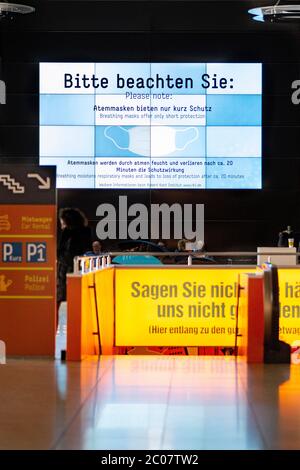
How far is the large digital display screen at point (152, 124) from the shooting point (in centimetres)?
1848

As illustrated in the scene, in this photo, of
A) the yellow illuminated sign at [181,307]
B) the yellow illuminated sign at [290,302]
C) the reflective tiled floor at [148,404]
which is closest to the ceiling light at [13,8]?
the yellow illuminated sign at [181,307]

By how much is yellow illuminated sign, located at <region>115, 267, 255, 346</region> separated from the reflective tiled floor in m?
1.06

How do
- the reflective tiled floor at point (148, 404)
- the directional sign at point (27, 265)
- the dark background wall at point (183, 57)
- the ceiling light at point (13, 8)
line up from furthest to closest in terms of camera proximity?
the dark background wall at point (183, 57) → the ceiling light at point (13, 8) → the directional sign at point (27, 265) → the reflective tiled floor at point (148, 404)

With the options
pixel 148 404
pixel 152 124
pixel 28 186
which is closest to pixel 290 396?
pixel 148 404

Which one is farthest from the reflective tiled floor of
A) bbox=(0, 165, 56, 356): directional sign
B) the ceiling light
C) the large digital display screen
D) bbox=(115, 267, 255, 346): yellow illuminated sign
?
Answer: the large digital display screen

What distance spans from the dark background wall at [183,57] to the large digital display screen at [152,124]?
0.65ft

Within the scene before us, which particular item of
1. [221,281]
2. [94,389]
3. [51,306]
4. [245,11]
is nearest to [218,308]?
[221,281]

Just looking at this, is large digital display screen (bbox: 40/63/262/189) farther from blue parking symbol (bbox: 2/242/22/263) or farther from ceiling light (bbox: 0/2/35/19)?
blue parking symbol (bbox: 2/242/22/263)

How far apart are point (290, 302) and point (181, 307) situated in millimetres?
1158

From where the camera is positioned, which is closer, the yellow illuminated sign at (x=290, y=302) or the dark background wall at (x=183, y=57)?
the yellow illuminated sign at (x=290, y=302)

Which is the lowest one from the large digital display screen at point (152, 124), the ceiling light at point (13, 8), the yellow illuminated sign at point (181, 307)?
the yellow illuminated sign at point (181, 307)

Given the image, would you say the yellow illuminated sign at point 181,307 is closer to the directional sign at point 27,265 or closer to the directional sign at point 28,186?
the directional sign at point 27,265

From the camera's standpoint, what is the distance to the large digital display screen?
1848 cm

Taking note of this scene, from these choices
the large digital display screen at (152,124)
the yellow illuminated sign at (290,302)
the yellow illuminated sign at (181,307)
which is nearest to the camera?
the yellow illuminated sign at (290,302)
